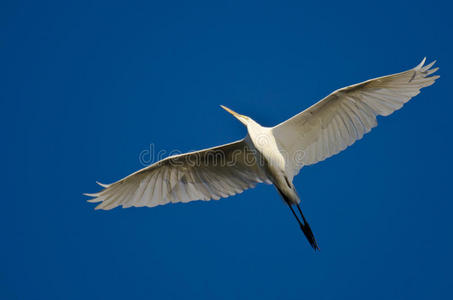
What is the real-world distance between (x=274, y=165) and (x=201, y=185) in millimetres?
1381

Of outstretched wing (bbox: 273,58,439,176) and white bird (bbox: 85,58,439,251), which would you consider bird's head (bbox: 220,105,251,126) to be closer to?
white bird (bbox: 85,58,439,251)

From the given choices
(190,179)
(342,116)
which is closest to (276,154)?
(342,116)

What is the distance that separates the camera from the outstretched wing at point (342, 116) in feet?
21.1

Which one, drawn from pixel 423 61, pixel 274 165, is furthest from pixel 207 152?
pixel 423 61

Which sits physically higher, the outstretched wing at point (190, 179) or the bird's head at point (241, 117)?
the bird's head at point (241, 117)

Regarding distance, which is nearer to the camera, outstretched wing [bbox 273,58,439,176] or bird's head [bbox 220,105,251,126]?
outstretched wing [bbox 273,58,439,176]

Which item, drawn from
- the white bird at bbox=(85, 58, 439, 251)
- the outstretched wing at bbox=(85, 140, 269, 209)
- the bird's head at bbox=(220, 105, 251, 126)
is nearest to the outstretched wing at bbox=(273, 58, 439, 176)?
the white bird at bbox=(85, 58, 439, 251)

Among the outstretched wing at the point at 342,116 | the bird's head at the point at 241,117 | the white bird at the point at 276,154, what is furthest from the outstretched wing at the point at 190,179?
the outstretched wing at the point at 342,116

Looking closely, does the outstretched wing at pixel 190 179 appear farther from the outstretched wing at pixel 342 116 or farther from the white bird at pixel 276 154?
the outstretched wing at pixel 342 116

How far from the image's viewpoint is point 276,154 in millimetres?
6711

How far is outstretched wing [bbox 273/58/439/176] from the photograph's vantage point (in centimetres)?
645

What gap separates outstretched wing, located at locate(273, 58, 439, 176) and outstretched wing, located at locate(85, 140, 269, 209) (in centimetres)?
65

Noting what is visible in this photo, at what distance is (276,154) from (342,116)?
1102 mm

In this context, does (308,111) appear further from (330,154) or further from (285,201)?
(285,201)
